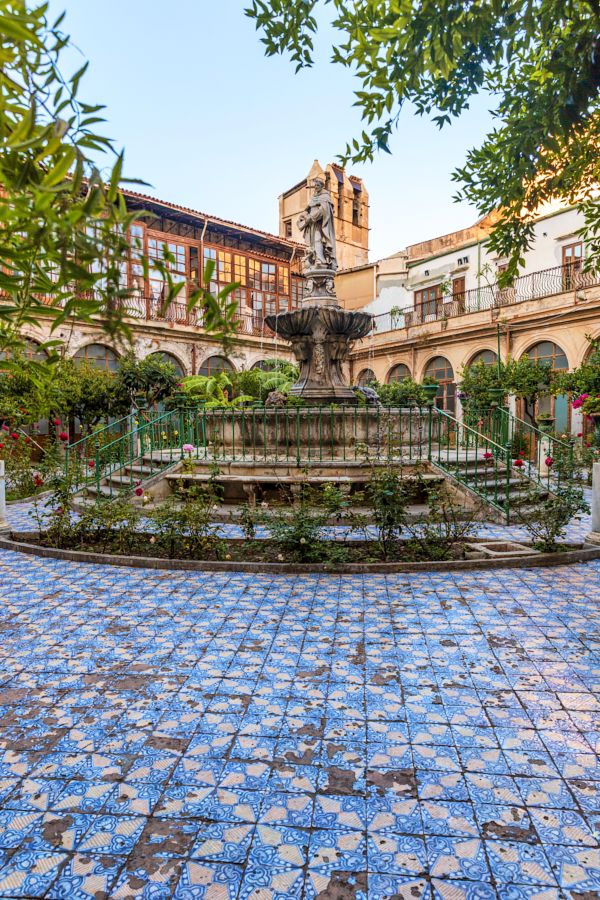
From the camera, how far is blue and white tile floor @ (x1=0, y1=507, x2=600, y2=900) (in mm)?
1802

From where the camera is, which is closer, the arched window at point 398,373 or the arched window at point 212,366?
the arched window at point 212,366

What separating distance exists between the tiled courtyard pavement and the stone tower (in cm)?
3210

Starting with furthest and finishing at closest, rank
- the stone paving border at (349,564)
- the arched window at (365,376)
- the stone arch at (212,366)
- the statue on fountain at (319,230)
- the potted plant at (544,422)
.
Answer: the arched window at (365,376) → the stone arch at (212,366) → the potted plant at (544,422) → the statue on fountain at (319,230) → the stone paving border at (349,564)

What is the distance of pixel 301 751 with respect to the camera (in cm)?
245

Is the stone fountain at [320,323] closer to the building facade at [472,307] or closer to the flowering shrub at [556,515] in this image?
the flowering shrub at [556,515]

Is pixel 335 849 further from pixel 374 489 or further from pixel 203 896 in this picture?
pixel 374 489

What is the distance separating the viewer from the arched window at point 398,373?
2689cm

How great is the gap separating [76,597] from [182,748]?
8.57 feet

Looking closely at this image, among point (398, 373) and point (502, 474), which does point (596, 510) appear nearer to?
point (502, 474)

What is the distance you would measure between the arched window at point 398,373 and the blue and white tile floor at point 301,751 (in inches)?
912

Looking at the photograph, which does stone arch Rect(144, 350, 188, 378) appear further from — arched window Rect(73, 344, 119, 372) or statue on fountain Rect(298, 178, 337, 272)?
statue on fountain Rect(298, 178, 337, 272)

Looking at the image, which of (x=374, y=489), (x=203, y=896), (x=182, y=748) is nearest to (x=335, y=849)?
(x=203, y=896)

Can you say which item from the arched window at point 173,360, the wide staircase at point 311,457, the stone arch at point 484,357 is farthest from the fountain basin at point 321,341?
the stone arch at point 484,357

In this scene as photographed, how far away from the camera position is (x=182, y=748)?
248cm
